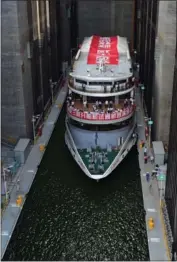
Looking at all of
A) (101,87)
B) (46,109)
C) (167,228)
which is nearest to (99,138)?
(101,87)

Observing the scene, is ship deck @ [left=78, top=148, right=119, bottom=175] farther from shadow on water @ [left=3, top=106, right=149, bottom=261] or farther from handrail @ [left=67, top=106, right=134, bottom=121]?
handrail @ [left=67, top=106, right=134, bottom=121]

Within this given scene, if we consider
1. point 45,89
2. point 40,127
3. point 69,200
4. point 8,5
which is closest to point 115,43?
point 45,89

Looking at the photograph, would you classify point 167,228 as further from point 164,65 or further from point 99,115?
point 164,65

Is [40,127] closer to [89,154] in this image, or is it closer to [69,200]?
[89,154]

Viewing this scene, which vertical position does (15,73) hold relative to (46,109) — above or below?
above

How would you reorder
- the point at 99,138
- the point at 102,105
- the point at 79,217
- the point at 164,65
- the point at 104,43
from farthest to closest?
the point at 104,43, the point at 102,105, the point at 99,138, the point at 164,65, the point at 79,217

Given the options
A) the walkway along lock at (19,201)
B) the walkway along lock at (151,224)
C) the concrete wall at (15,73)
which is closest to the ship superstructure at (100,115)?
the concrete wall at (15,73)
